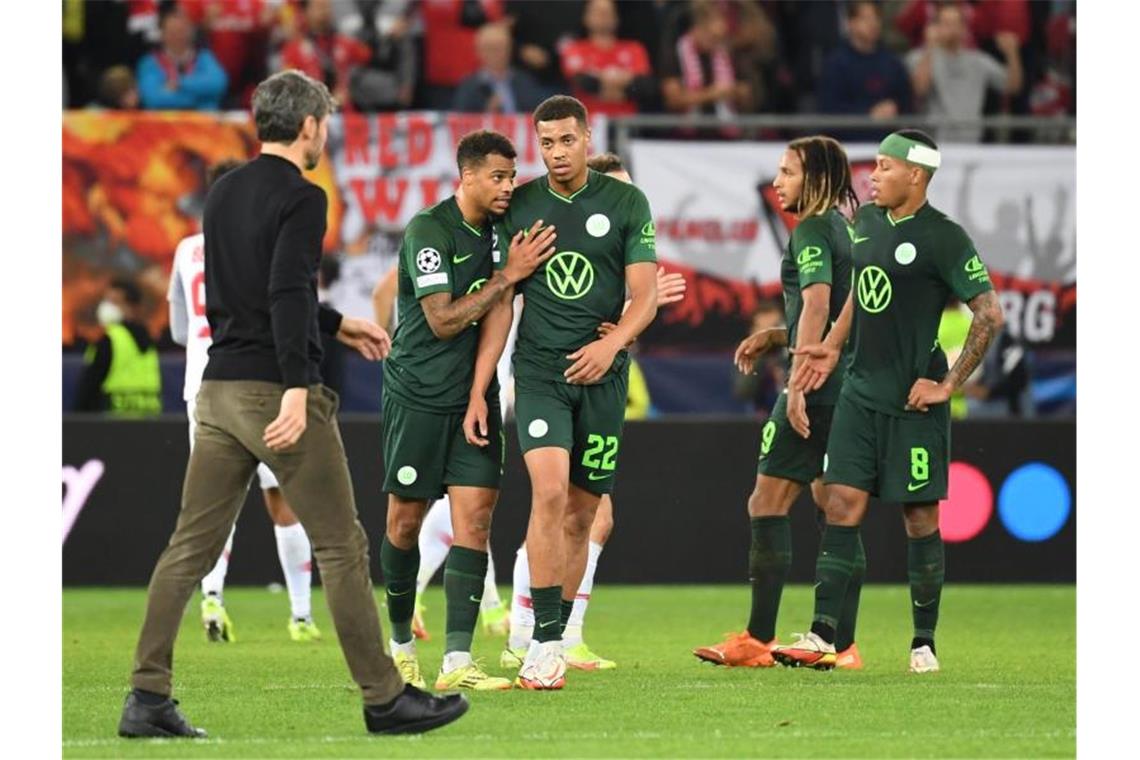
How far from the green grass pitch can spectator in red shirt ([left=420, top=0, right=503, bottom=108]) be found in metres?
6.73

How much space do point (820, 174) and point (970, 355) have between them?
1136 mm

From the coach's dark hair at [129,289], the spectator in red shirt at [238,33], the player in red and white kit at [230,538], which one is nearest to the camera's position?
the player in red and white kit at [230,538]

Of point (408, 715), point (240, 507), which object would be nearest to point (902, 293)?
point (408, 715)

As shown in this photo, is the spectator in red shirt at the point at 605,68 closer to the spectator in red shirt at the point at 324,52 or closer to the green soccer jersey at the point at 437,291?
the spectator in red shirt at the point at 324,52

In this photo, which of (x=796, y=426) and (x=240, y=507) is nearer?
(x=240, y=507)

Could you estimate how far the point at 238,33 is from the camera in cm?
1798

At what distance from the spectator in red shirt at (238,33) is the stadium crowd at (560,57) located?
0.01 meters

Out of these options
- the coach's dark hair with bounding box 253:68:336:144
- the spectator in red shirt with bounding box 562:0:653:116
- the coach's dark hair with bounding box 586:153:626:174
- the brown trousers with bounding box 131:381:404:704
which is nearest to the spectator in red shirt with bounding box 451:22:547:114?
the spectator in red shirt with bounding box 562:0:653:116

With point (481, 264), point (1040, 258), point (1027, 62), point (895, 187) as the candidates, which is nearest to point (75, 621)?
point (481, 264)

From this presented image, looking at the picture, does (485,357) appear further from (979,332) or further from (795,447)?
(979,332)

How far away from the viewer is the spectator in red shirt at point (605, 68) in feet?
57.9

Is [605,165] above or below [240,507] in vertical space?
above

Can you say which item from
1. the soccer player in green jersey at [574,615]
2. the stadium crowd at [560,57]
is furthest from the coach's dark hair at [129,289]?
the soccer player in green jersey at [574,615]
